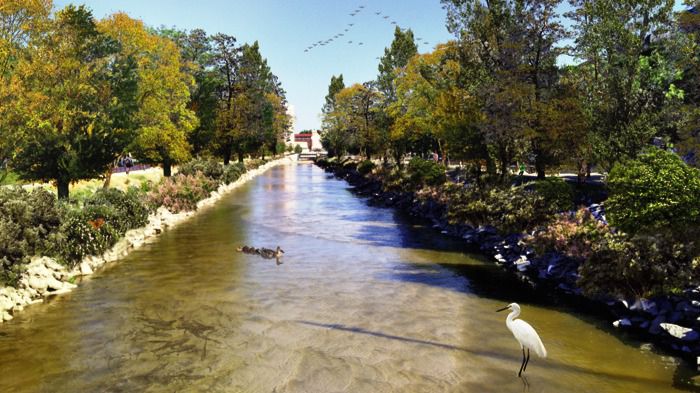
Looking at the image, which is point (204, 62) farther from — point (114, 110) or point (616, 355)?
point (616, 355)

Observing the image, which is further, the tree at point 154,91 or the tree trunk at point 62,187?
the tree at point 154,91

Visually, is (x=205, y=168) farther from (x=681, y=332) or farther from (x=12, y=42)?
(x=681, y=332)

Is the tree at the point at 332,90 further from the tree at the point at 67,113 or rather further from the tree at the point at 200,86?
the tree at the point at 67,113

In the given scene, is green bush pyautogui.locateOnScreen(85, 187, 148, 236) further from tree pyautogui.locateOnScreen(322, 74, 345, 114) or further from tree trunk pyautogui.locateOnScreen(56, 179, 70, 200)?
tree pyautogui.locateOnScreen(322, 74, 345, 114)

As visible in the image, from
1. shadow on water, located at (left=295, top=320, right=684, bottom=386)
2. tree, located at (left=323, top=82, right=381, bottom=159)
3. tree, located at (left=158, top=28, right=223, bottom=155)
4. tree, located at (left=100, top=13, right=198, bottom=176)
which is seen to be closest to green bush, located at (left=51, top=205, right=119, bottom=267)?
shadow on water, located at (left=295, top=320, right=684, bottom=386)

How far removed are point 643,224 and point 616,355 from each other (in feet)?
16.5

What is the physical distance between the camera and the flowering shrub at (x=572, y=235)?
52.7 ft

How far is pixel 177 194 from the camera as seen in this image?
32469 millimetres

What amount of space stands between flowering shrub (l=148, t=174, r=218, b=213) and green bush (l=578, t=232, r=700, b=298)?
23.7 metres

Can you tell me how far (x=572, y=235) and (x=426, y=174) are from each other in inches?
765

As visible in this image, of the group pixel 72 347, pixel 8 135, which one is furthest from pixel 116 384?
pixel 8 135

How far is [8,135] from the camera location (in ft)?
67.6

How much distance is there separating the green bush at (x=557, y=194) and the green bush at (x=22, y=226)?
1936cm

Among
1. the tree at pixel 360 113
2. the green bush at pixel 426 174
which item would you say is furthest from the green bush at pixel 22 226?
the tree at pixel 360 113
